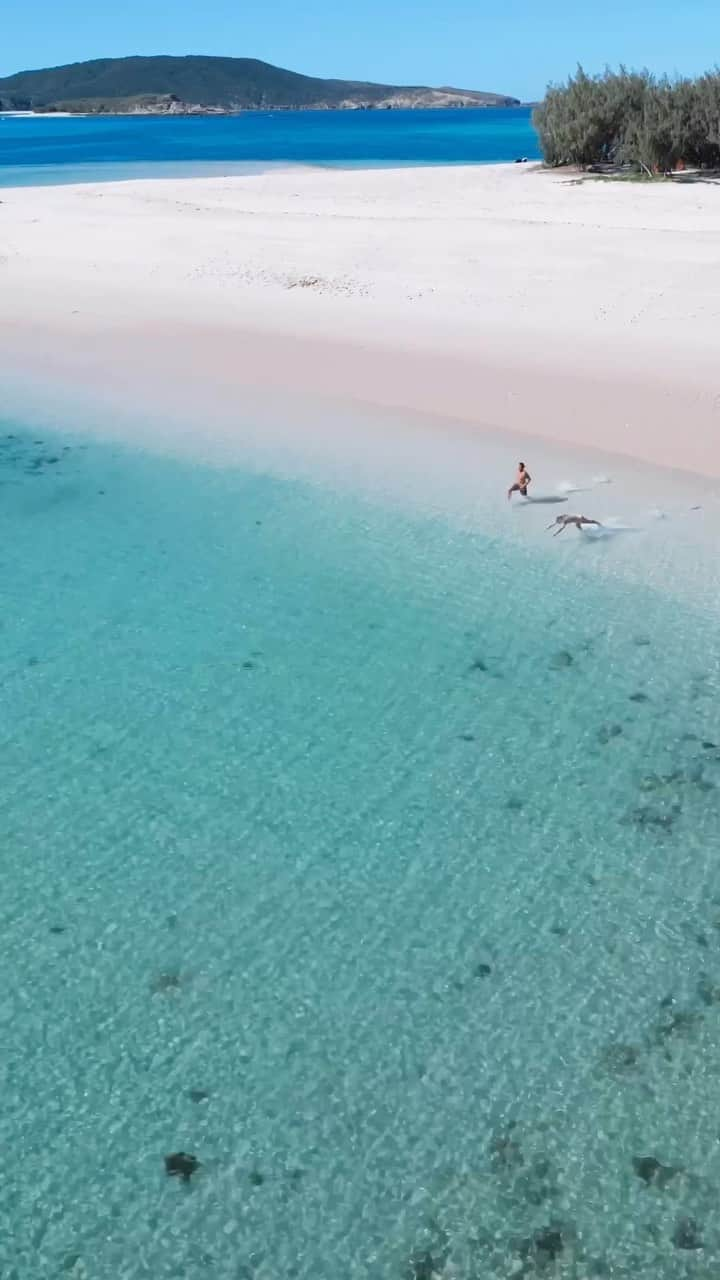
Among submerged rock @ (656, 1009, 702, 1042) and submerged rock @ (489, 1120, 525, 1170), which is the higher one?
submerged rock @ (656, 1009, 702, 1042)

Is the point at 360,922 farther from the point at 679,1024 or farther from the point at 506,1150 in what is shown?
the point at 679,1024

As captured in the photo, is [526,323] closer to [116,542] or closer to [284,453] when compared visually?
[284,453]

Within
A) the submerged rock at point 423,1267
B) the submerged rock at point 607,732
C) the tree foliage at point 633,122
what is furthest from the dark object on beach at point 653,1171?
the tree foliage at point 633,122

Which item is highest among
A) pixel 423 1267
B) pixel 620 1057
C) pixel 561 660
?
pixel 561 660

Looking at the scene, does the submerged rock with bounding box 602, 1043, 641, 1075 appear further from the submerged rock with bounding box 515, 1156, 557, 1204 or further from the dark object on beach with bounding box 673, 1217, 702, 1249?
the dark object on beach with bounding box 673, 1217, 702, 1249

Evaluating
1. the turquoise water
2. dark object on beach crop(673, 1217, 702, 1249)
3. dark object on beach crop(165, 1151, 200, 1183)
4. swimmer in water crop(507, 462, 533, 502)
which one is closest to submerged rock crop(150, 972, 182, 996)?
the turquoise water

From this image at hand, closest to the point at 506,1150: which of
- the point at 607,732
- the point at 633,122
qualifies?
the point at 607,732

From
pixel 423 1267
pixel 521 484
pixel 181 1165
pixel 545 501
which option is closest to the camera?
pixel 423 1267
